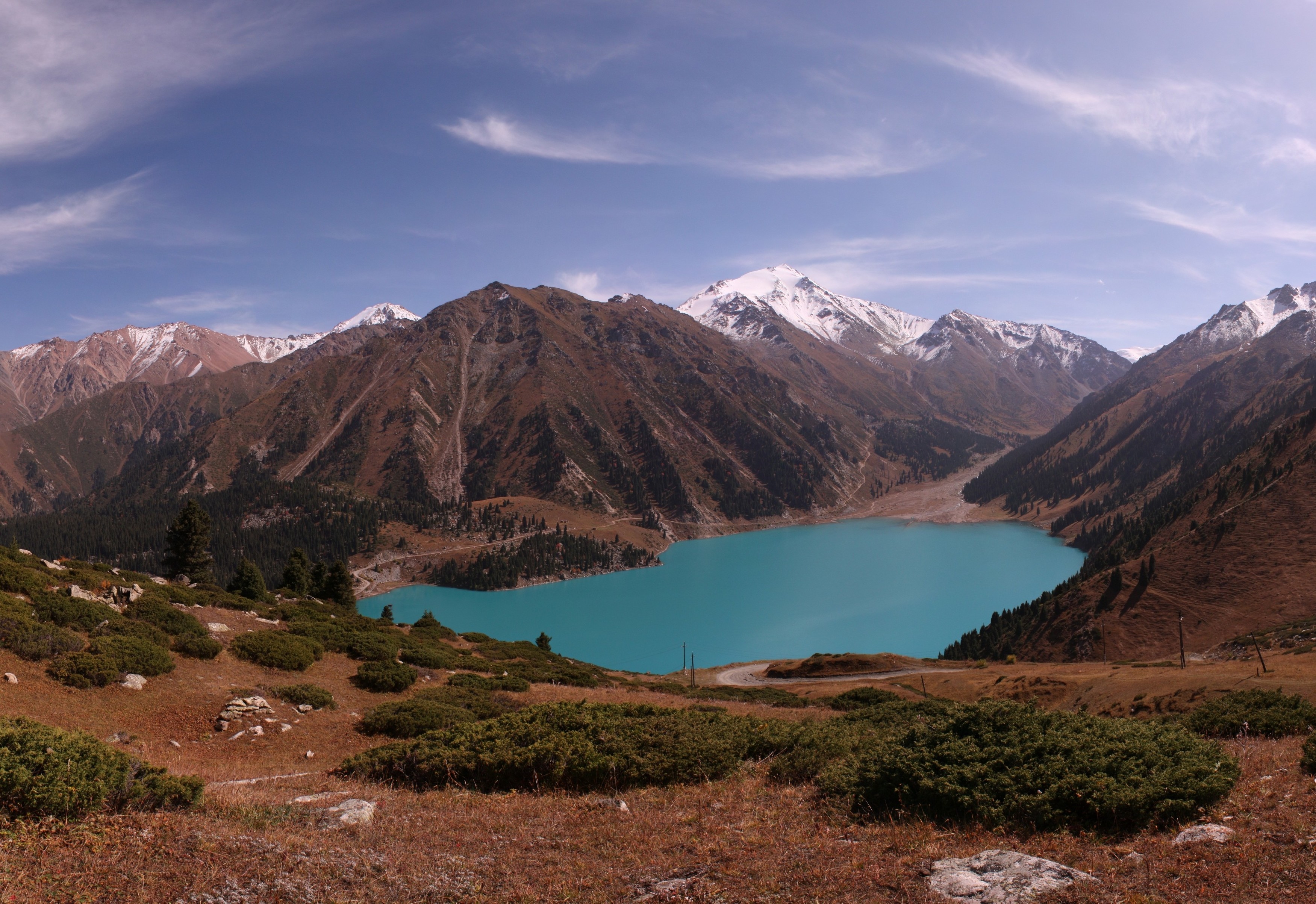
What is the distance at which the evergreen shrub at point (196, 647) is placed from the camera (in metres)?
24.8

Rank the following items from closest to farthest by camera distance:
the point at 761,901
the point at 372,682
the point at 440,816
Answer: the point at 761,901 → the point at 440,816 → the point at 372,682

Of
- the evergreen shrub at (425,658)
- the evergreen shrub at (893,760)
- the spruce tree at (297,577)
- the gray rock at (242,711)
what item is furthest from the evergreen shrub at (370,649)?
the spruce tree at (297,577)

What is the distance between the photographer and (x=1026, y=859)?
382 inches

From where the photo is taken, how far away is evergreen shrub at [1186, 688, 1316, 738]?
18.8 m

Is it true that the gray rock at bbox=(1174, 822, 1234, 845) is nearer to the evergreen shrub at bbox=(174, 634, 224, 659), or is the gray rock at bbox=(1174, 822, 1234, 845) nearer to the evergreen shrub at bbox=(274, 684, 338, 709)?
the evergreen shrub at bbox=(274, 684, 338, 709)

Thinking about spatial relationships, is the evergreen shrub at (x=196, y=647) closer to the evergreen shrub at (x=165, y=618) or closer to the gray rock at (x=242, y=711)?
the evergreen shrub at (x=165, y=618)

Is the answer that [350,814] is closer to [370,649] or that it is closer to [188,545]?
[370,649]

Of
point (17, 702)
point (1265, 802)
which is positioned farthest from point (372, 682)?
point (1265, 802)

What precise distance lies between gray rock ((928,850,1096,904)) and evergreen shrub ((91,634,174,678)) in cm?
2428

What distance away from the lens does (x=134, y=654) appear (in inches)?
870

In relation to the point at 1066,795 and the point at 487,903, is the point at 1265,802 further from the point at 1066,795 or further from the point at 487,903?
the point at 487,903

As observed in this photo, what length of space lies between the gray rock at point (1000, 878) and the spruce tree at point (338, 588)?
65.4m

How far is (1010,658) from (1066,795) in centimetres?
7907

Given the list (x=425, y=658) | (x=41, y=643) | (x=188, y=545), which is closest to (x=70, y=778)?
(x=41, y=643)
